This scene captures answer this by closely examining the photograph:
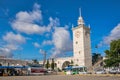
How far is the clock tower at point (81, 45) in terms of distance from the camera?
99375mm

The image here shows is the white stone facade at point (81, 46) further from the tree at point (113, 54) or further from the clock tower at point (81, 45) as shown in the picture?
the tree at point (113, 54)

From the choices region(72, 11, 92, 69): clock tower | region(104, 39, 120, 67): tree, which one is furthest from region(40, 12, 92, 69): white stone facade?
region(104, 39, 120, 67): tree

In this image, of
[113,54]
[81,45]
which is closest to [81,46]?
[81,45]

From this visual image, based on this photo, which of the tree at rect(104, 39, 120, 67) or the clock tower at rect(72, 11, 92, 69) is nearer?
the tree at rect(104, 39, 120, 67)

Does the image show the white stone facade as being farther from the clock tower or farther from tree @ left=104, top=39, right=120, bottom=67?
tree @ left=104, top=39, right=120, bottom=67

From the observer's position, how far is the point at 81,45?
101 metres

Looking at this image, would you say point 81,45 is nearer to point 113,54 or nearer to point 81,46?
point 81,46

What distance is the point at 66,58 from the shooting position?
382 ft

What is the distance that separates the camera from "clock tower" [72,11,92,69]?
326 feet

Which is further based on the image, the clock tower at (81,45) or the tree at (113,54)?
the clock tower at (81,45)

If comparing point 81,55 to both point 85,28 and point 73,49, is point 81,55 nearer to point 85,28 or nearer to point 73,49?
point 73,49

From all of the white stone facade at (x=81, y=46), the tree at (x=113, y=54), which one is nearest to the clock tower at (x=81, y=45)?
the white stone facade at (x=81, y=46)

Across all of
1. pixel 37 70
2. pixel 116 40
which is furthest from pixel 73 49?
pixel 116 40

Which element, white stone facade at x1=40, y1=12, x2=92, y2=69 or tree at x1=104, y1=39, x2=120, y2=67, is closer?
tree at x1=104, y1=39, x2=120, y2=67
